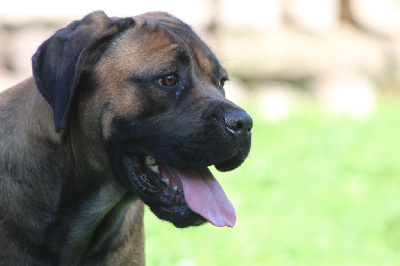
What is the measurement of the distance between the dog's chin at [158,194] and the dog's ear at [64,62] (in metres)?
0.40

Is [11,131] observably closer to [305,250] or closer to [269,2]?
[305,250]

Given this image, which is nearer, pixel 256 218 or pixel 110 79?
pixel 110 79

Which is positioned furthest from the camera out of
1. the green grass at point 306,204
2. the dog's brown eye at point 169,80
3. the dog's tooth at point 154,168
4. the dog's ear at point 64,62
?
the green grass at point 306,204

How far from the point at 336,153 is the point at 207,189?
214 inches

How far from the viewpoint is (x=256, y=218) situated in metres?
7.02

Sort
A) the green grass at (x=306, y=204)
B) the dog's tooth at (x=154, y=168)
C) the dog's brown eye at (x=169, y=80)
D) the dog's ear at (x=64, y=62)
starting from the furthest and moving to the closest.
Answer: the green grass at (x=306, y=204), the dog's tooth at (x=154, y=168), the dog's brown eye at (x=169, y=80), the dog's ear at (x=64, y=62)

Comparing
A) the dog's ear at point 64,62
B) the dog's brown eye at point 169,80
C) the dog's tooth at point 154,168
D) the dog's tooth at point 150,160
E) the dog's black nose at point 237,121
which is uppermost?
the dog's ear at point 64,62

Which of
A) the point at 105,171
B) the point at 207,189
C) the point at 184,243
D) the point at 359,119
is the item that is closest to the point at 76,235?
the point at 105,171

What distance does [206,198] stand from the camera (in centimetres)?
396

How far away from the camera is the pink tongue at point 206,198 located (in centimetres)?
391

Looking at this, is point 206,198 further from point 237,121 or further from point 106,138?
point 106,138

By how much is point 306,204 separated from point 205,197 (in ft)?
12.0

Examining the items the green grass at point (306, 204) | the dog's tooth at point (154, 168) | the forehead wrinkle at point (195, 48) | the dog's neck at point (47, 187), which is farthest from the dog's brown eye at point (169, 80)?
the green grass at point (306, 204)

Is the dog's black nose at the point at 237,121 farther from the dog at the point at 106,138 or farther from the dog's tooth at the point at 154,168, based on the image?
the dog's tooth at the point at 154,168
